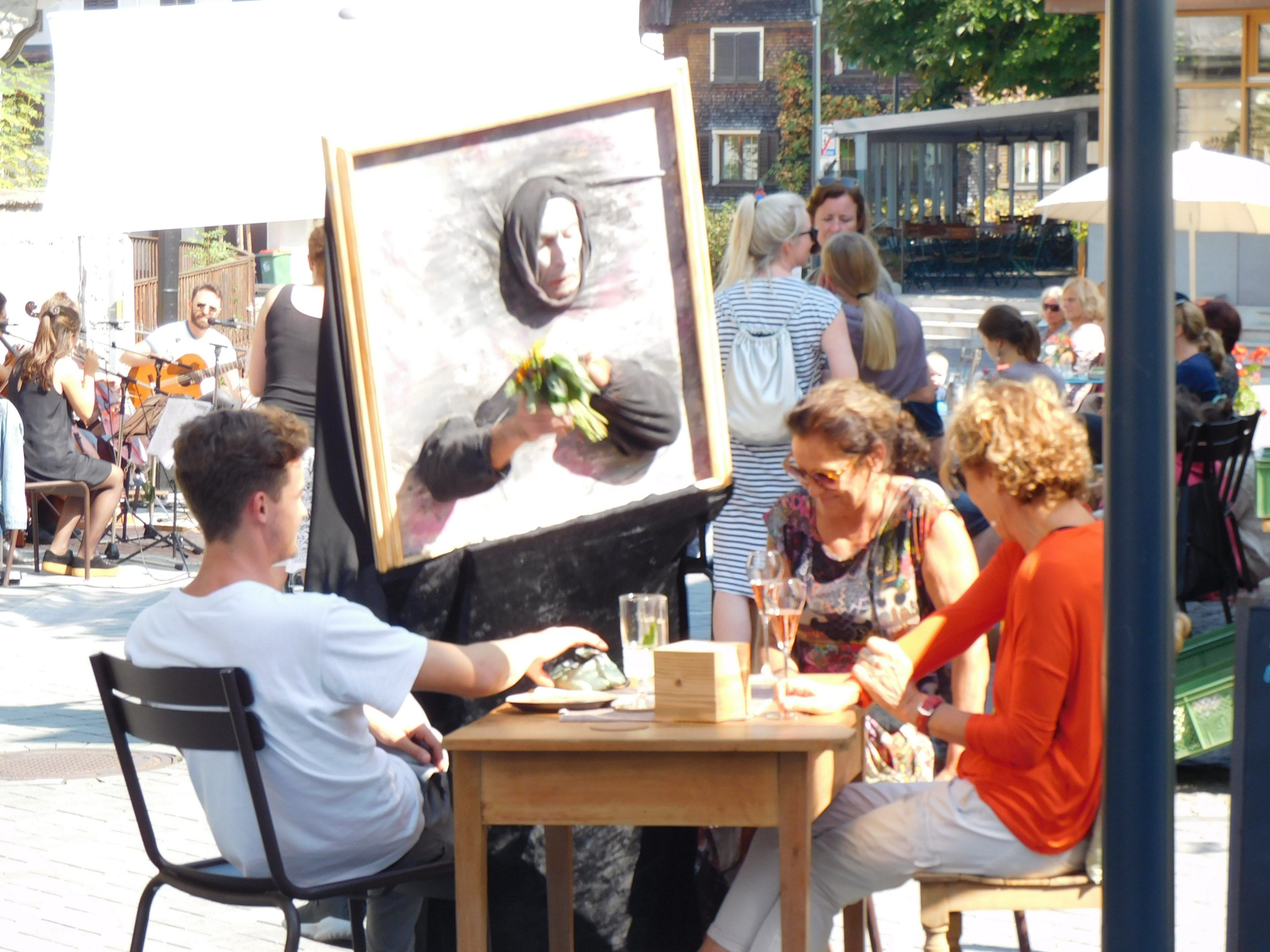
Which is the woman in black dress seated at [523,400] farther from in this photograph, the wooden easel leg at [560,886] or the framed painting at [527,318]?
the wooden easel leg at [560,886]

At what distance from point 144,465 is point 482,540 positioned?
969 centimetres

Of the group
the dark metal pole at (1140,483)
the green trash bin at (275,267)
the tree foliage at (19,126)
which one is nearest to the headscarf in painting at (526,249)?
the dark metal pole at (1140,483)

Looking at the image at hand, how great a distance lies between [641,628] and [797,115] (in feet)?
164

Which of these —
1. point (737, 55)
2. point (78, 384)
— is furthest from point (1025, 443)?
point (737, 55)

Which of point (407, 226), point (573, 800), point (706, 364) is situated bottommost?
point (573, 800)

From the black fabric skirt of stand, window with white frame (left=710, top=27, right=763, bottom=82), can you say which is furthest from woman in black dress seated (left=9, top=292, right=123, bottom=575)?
window with white frame (left=710, top=27, right=763, bottom=82)

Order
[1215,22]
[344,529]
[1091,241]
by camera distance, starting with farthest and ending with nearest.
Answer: [1091,241] → [1215,22] → [344,529]

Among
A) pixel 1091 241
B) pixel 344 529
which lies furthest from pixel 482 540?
pixel 1091 241

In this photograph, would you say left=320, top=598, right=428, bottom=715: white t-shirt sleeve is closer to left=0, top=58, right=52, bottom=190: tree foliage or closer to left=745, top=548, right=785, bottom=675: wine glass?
left=745, top=548, right=785, bottom=675: wine glass

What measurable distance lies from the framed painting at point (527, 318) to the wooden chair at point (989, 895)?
1.22m

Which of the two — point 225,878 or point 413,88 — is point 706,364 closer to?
point 413,88

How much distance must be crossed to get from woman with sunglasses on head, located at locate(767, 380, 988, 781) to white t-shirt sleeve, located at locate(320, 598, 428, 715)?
106cm

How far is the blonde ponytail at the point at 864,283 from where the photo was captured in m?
5.67

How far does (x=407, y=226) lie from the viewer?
3.41 m
